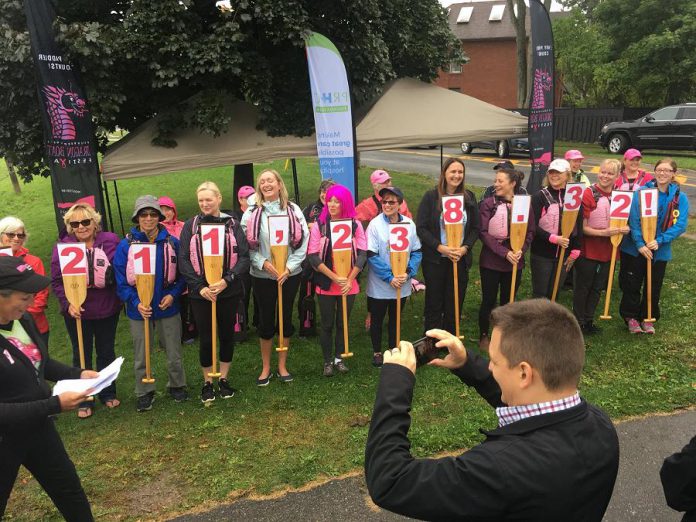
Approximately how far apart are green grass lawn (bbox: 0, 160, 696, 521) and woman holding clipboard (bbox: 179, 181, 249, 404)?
604 millimetres

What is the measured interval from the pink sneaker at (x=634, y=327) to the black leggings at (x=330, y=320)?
11.1 ft

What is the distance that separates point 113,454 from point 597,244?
550 centimetres

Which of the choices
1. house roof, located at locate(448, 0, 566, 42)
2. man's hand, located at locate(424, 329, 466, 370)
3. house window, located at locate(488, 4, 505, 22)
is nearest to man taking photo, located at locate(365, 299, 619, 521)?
man's hand, located at locate(424, 329, 466, 370)

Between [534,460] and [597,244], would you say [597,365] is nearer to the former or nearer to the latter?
[597,244]

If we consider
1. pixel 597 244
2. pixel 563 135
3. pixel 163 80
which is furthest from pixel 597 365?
pixel 563 135

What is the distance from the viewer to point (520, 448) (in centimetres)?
151

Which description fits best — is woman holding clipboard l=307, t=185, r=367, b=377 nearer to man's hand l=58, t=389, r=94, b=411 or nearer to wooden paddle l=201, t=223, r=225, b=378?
wooden paddle l=201, t=223, r=225, b=378

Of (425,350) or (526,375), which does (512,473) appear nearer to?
(526,375)

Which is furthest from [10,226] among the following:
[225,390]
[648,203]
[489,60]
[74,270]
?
[489,60]


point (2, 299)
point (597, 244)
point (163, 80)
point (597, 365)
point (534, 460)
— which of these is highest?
point (163, 80)

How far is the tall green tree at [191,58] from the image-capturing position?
291 inches

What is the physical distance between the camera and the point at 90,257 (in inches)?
188

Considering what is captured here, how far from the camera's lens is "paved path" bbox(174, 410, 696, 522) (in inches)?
138

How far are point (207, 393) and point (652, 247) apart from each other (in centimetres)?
506
